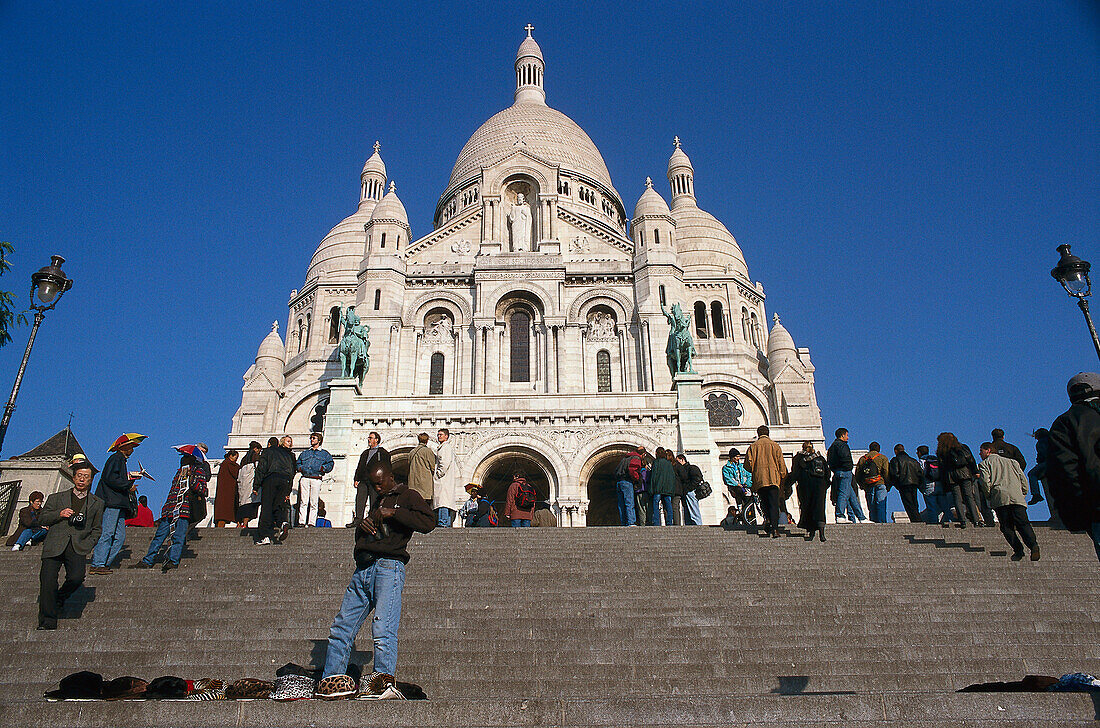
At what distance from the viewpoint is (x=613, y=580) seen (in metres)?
11.0

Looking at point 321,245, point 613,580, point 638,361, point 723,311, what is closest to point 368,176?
point 321,245

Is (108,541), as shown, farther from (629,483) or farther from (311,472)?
(629,483)

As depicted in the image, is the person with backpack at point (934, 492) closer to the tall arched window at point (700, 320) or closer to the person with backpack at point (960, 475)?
the person with backpack at point (960, 475)

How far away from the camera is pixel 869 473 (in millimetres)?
15750

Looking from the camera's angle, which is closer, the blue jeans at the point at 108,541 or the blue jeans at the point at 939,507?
the blue jeans at the point at 108,541

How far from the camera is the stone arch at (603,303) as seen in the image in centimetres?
3094

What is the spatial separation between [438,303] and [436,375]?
112 inches

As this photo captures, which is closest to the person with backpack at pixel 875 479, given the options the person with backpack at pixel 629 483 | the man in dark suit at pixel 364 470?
the person with backpack at pixel 629 483

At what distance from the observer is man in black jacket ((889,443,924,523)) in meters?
15.3

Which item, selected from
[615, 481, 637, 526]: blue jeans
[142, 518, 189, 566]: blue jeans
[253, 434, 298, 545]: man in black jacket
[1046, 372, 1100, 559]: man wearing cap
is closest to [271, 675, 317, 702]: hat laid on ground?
[142, 518, 189, 566]: blue jeans

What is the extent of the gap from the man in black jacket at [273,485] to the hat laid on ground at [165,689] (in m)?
6.37

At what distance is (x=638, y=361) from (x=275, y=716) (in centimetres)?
2481

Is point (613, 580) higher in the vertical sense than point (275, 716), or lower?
higher

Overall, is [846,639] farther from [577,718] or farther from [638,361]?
[638,361]
